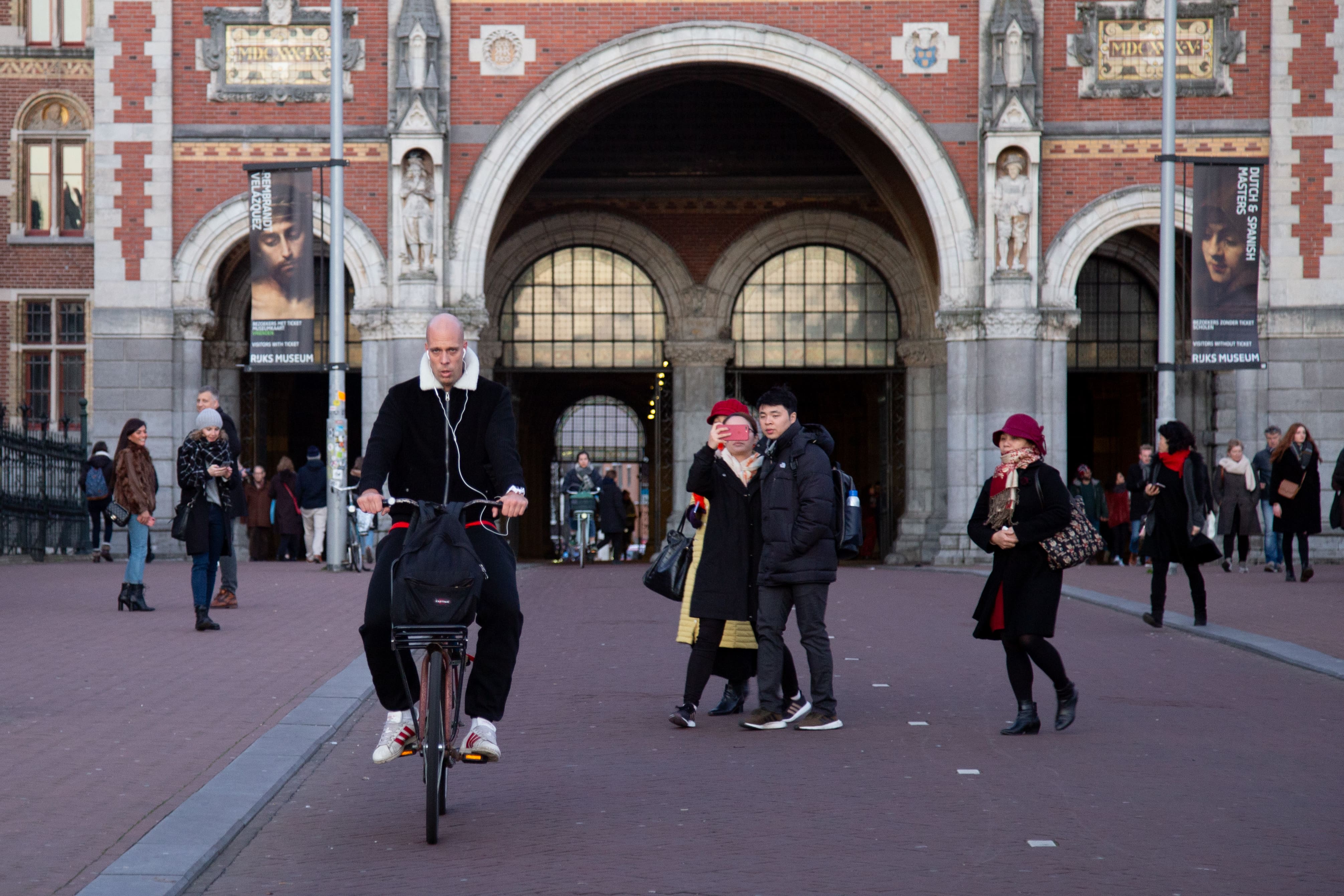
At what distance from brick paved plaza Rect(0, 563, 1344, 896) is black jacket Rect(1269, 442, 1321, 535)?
21.5ft

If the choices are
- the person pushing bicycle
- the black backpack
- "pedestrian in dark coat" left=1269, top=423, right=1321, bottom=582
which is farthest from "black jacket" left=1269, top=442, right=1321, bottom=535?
the black backpack

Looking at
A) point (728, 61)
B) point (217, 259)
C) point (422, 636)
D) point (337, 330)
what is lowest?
point (422, 636)

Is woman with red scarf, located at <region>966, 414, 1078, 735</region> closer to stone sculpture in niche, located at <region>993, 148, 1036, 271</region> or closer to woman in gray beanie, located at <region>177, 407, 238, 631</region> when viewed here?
woman in gray beanie, located at <region>177, 407, 238, 631</region>

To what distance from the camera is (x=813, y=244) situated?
2886 cm

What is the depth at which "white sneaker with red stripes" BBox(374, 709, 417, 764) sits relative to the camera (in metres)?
5.97

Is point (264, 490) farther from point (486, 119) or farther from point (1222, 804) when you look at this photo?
point (1222, 804)

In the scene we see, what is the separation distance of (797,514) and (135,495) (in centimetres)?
764

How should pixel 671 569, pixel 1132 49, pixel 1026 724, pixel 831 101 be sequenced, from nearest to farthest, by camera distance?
pixel 1026 724
pixel 671 569
pixel 1132 49
pixel 831 101

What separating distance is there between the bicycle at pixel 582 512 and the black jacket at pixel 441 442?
17789mm

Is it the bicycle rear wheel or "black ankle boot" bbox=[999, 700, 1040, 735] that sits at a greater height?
the bicycle rear wheel

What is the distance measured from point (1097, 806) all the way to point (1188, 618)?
822 centimetres

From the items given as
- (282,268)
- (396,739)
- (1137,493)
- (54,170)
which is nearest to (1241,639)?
(1137,493)

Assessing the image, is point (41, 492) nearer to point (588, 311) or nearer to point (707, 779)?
point (588, 311)

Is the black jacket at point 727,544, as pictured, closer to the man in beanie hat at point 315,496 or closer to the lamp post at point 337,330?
the lamp post at point 337,330
